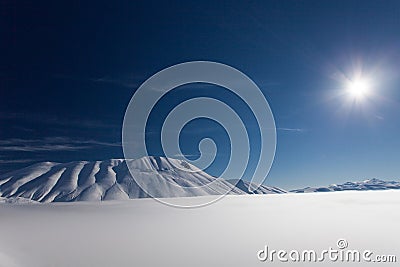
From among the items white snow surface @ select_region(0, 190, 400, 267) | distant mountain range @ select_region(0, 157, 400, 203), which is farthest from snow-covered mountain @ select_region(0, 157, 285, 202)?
white snow surface @ select_region(0, 190, 400, 267)

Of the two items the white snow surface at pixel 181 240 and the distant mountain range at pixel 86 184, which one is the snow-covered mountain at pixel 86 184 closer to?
the distant mountain range at pixel 86 184

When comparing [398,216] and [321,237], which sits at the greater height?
[398,216]

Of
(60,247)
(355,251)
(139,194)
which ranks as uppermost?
(139,194)

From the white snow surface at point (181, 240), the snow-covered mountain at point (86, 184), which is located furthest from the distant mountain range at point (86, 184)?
the white snow surface at point (181, 240)

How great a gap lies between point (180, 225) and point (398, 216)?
436 inches

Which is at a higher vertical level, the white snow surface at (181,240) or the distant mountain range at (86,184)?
the distant mountain range at (86,184)

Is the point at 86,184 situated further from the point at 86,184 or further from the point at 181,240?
the point at 181,240

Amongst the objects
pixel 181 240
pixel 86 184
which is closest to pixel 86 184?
pixel 86 184

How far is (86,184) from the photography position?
534 ft

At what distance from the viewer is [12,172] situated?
6905 inches

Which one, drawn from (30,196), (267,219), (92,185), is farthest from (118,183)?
(267,219)

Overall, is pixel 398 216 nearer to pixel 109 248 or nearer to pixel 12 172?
pixel 109 248

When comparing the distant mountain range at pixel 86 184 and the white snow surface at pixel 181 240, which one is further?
the distant mountain range at pixel 86 184

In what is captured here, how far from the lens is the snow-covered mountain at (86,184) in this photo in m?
146
